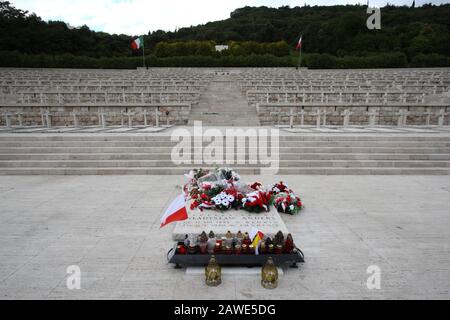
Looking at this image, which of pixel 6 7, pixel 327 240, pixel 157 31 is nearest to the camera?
pixel 327 240

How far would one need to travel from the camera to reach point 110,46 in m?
51.0

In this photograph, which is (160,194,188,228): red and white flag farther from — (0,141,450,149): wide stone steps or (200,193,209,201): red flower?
(0,141,450,149): wide stone steps

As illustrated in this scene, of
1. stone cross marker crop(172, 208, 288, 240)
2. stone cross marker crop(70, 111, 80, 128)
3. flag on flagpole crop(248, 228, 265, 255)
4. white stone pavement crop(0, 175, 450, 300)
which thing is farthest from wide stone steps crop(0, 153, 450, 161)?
flag on flagpole crop(248, 228, 265, 255)

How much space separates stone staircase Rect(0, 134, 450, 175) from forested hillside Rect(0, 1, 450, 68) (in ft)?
87.5

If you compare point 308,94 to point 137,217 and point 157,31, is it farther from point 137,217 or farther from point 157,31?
point 157,31

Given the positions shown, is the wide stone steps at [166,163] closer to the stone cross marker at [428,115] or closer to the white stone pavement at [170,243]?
the white stone pavement at [170,243]

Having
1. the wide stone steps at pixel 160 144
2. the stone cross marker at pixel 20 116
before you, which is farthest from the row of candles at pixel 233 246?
the stone cross marker at pixel 20 116

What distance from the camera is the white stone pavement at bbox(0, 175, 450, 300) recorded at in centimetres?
322

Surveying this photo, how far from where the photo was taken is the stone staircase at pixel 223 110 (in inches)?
552

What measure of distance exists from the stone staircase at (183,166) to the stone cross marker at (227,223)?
3.69 meters

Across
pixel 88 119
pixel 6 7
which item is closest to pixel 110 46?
pixel 6 7

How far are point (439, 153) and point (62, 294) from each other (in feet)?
36.7

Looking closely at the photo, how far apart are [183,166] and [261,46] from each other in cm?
4270

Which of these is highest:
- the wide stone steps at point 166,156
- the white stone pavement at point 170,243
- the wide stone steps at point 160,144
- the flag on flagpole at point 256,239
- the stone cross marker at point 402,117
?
the stone cross marker at point 402,117
